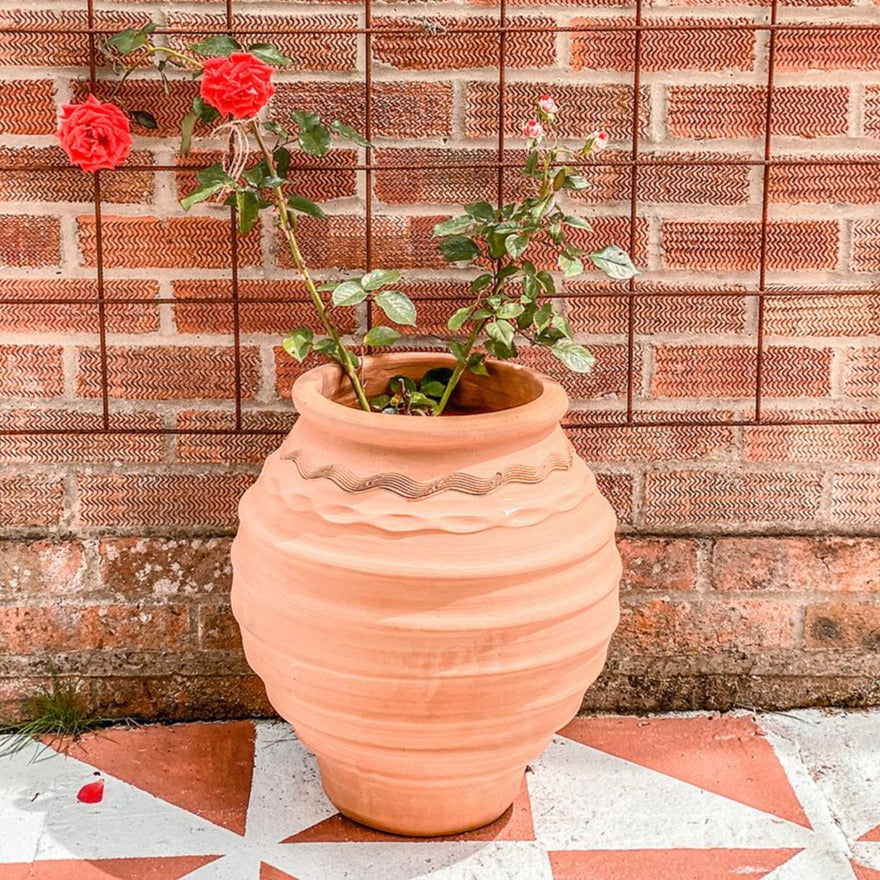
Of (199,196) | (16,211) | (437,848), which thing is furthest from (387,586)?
(16,211)

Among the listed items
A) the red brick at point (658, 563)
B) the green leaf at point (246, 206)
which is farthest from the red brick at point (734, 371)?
the green leaf at point (246, 206)

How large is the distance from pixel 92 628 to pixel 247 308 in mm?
562

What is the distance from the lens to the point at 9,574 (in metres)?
2.04

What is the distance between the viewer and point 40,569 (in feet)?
6.72

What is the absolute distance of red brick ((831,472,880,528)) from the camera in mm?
2070

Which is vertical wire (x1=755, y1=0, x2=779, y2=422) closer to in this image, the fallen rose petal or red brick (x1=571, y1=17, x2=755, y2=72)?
red brick (x1=571, y1=17, x2=755, y2=72)

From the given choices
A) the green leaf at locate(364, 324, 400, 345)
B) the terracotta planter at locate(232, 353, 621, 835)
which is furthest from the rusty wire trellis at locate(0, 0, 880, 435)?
the terracotta planter at locate(232, 353, 621, 835)

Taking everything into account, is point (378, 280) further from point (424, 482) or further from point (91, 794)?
point (91, 794)

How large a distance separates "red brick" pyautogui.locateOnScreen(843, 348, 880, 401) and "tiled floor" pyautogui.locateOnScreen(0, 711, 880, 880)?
1.72 ft

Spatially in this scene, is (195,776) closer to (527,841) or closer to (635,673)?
(527,841)

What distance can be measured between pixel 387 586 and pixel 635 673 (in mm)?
702

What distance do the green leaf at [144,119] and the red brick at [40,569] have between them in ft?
2.11

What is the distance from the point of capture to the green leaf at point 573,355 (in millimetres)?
1746

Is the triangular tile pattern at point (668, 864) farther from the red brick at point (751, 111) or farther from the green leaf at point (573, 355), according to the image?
the red brick at point (751, 111)
